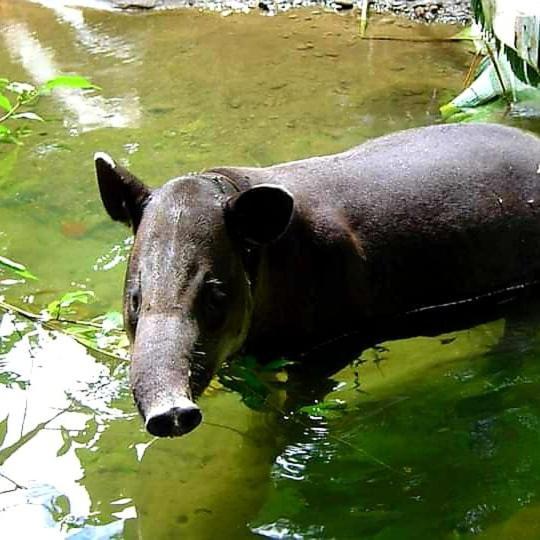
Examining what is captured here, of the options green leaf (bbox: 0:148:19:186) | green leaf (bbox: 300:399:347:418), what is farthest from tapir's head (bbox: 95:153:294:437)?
green leaf (bbox: 0:148:19:186)

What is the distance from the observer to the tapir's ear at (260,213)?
301cm

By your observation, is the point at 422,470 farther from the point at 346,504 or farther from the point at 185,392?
the point at 185,392

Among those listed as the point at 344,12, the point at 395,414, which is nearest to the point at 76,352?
the point at 395,414

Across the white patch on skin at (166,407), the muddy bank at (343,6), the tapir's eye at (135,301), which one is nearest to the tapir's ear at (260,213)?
the tapir's eye at (135,301)

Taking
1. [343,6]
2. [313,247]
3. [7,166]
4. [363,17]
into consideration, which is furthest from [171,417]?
[343,6]

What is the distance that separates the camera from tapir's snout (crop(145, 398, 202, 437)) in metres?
2.42

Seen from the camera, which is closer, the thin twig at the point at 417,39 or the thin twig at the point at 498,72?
the thin twig at the point at 498,72

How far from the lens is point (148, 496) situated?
298 centimetres

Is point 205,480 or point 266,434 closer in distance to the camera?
point 205,480

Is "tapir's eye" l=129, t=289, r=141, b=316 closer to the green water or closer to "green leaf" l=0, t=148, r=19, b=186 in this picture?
the green water

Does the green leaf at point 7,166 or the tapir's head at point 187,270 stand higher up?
the tapir's head at point 187,270

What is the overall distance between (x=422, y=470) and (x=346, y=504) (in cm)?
26

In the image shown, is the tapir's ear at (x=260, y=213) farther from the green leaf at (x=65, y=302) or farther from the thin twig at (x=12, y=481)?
the thin twig at (x=12, y=481)

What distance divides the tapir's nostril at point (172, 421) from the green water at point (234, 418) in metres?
0.49
